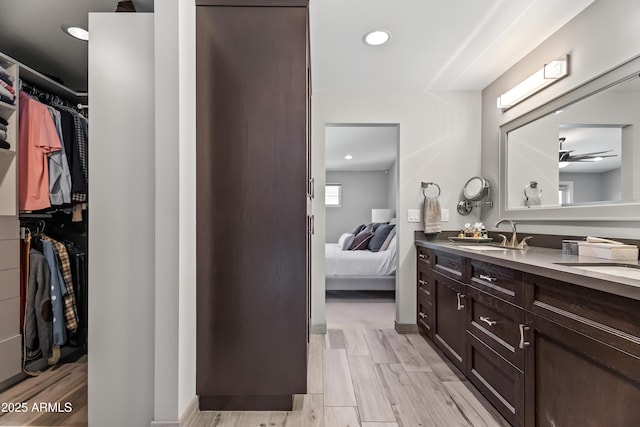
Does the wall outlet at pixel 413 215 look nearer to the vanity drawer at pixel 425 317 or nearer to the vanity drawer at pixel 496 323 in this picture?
the vanity drawer at pixel 425 317

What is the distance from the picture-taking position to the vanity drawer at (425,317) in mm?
2615

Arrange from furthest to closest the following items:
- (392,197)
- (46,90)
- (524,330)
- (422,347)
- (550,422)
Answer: (392,197) → (422,347) → (46,90) → (524,330) → (550,422)

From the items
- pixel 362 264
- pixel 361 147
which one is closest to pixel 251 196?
pixel 362 264

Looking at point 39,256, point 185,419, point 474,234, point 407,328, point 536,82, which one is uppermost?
point 536,82

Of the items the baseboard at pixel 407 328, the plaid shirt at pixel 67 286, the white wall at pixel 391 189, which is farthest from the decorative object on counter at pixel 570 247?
the white wall at pixel 391 189

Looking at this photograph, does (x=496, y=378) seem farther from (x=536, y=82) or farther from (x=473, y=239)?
(x=536, y=82)

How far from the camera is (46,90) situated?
2.42 m

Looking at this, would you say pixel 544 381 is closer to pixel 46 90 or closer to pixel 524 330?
pixel 524 330

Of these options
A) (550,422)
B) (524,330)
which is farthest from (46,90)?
(550,422)

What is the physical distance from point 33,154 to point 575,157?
3.46 m

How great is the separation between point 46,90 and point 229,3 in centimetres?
184

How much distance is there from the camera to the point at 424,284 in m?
2.79

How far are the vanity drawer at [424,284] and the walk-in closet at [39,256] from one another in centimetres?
241

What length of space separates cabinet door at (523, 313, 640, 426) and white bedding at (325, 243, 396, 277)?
277cm
